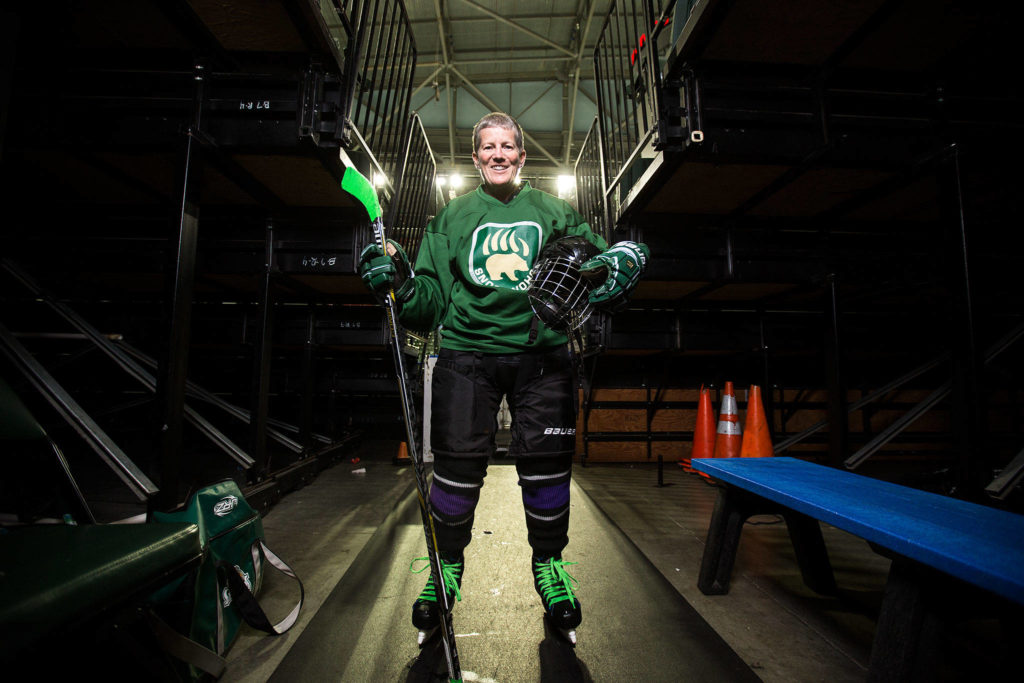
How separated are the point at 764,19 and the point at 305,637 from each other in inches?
135

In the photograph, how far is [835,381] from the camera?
3.39m

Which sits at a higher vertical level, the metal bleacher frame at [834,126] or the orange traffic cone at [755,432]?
the metal bleacher frame at [834,126]

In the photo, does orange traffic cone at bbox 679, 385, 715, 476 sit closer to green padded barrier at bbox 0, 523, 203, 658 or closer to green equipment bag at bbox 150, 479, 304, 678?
green equipment bag at bbox 150, 479, 304, 678

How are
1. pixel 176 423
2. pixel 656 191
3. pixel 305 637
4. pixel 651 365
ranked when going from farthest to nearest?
pixel 651 365 → pixel 656 191 → pixel 176 423 → pixel 305 637

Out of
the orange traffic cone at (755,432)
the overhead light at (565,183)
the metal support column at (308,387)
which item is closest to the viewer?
the orange traffic cone at (755,432)

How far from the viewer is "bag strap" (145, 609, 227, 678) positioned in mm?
957

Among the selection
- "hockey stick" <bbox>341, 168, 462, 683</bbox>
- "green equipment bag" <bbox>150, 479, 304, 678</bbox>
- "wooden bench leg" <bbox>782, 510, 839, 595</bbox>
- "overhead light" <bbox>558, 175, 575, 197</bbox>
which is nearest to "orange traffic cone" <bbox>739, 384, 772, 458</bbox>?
"wooden bench leg" <bbox>782, 510, 839, 595</bbox>

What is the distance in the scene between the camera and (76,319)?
3.14 metres

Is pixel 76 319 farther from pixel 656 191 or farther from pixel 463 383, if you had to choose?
pixel 656 191

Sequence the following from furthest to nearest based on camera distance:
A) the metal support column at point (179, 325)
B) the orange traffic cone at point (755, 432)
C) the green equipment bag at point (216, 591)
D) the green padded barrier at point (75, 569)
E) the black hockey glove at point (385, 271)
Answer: the orange traffic cone at point (755, 432) < the metal support column at point (179, 325) < the black hockey glove at point (385, 271) < the green equipment bag at point (216, 591) < the green padded barrier at point (75, 569)

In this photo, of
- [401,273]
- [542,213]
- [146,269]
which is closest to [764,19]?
[542,213]

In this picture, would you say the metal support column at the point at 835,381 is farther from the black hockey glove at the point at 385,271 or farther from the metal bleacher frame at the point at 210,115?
the metal bleacher frame at the point at 210,115

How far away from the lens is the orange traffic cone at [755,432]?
3914 millimetres

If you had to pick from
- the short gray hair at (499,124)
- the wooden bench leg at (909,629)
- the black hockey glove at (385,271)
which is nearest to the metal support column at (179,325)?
the black hockey glove at (385,271)
